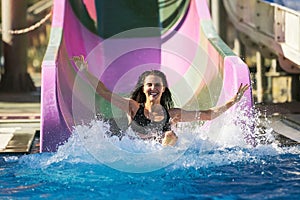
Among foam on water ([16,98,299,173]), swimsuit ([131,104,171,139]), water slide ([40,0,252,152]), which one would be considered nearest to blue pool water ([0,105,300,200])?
foam on water ([16,98,299,173])

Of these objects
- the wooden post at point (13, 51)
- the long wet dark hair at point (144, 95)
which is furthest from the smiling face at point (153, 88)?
the wooden post at point (13, 51)

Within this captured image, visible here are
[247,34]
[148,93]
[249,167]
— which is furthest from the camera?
[247,34]

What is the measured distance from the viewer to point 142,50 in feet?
25.6

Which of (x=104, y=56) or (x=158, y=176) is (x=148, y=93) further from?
(x=104, y=56)

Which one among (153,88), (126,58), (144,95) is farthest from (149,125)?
(126,58)

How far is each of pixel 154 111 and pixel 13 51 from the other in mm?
5725

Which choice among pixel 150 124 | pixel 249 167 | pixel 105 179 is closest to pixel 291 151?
pixel 249 167

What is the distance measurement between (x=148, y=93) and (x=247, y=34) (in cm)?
416

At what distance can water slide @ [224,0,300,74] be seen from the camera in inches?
281

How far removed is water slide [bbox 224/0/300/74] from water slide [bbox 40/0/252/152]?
999 millimetres

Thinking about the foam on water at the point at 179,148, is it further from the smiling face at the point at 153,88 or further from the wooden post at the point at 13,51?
the wooden post at the point at 13,51

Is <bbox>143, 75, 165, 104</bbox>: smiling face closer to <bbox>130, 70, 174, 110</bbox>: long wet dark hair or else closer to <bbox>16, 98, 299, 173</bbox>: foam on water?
<bbox>130, 70, 174, 110</bbox>: long wet dark hair

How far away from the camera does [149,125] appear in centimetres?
486

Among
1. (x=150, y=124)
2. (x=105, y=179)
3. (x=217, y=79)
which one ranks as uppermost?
(x=217, y=79)
